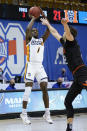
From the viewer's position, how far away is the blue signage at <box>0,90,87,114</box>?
900 cm

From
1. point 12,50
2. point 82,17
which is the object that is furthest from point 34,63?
point 82,17

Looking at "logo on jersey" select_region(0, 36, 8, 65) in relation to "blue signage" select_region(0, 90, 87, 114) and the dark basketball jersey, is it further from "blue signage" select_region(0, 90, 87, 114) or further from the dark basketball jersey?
the dark basketball jersey

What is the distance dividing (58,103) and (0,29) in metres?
7.28

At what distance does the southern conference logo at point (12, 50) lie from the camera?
15.6 m

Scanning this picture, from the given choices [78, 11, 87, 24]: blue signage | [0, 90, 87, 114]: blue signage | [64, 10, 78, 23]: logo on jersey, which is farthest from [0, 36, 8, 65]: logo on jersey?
[0, 90, 87, 114]: blue signage

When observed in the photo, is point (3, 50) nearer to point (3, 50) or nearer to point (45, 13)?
point (3, 50)

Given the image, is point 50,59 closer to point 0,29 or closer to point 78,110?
point 0,29

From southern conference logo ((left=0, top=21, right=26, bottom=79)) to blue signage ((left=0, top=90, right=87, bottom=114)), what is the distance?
619 centimetres

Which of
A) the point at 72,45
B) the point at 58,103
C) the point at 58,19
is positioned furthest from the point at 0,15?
the point at 72,45

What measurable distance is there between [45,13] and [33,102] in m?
6.97

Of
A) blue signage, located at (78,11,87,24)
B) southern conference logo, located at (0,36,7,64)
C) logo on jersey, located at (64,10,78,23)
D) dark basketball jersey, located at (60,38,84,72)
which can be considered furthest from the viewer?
blue signage, located at (78,11,87,24)

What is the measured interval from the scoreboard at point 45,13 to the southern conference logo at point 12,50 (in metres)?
0.92

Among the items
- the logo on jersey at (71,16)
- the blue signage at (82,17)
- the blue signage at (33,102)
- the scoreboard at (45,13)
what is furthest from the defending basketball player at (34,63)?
the blue signage at (82,17)

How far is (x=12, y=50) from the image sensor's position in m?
15.9
